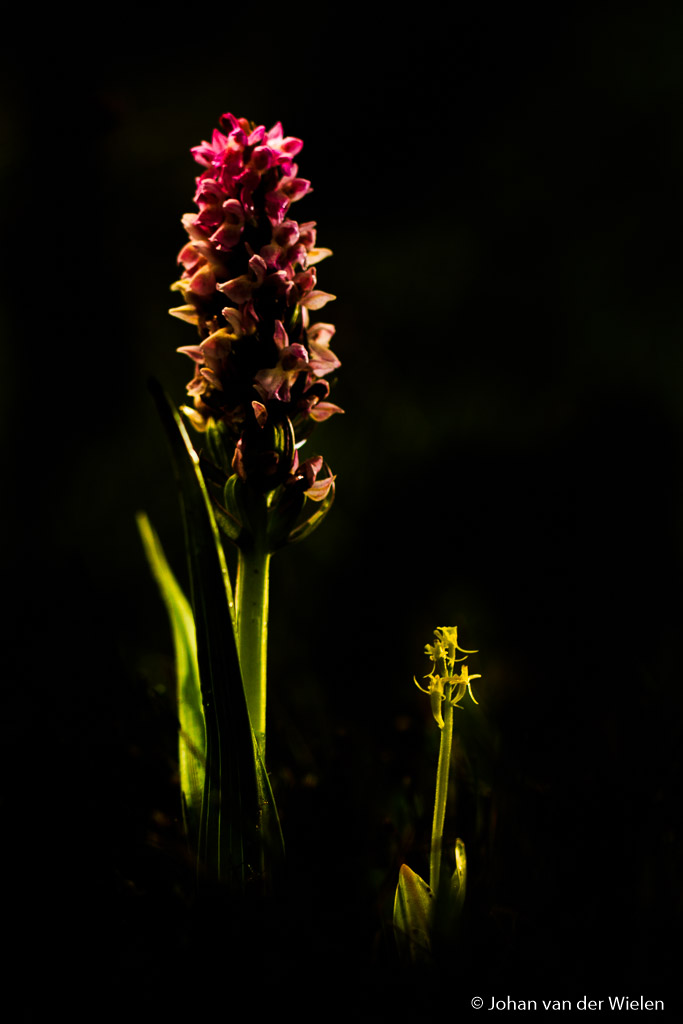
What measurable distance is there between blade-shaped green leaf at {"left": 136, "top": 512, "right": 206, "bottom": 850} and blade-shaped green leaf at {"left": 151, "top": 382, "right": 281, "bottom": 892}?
36 millimetres

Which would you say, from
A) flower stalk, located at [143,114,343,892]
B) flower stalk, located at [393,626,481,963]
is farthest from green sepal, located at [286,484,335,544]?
flower stalk, located at [393,626,481,963]

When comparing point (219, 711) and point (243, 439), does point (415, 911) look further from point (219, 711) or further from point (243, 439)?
point (243, 439)

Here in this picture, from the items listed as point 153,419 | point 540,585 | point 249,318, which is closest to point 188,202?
point 153,419

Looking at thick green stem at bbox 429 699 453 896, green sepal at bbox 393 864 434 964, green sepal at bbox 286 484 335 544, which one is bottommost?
green sepal at bbox 393 864 434 964

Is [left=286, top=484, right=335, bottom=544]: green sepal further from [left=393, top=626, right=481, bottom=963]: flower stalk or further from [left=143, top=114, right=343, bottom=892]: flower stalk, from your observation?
[left=393, top=626, right=481, bottom=963]: flower stalk

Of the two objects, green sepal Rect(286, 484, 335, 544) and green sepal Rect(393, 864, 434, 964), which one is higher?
green sepal Rect(286, 484, 335, 544)

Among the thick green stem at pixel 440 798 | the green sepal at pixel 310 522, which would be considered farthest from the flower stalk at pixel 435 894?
the green sepal at pixel 310 522

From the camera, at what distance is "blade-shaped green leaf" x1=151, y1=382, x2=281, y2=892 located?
331 mm

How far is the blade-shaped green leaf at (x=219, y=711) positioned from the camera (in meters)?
0.33

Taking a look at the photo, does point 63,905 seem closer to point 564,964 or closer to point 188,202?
point 564,964

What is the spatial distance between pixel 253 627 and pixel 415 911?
0.50ft

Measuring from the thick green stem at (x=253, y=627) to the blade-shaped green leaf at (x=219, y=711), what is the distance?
0.03 meters

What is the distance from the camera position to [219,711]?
338 mm

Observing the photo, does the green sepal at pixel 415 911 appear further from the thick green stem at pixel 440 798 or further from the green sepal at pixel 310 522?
the green sepal at pixel 310 522
